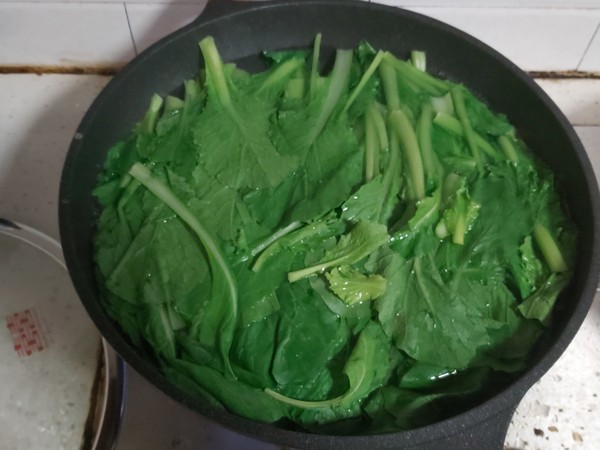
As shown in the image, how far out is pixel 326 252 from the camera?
71 centimetres

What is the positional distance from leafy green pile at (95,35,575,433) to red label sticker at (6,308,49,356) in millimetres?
259

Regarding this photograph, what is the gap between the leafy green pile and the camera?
26.7 inches

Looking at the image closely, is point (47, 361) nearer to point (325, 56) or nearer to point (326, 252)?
point (326, 252)

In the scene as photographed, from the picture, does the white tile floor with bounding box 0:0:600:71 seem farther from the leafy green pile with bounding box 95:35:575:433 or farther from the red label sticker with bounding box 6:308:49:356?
the red label sticker with bounding box 6:308:49:356

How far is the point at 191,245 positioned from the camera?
2.40 ft

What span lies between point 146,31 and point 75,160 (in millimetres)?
338

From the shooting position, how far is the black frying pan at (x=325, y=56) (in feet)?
2.12

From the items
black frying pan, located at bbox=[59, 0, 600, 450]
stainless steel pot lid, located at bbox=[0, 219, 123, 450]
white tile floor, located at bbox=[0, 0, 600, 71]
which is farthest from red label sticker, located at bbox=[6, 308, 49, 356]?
white tile floor, located at bbox=[0, 0, 600, 71]

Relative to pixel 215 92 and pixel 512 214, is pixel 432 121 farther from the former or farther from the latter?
pixel 215 92

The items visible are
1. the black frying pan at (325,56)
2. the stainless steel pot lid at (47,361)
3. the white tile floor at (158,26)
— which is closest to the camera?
the black frying pan at (325,56)

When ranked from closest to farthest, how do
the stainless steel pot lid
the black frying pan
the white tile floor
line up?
1. the black frying pan
2. the stainless steel pot lid
3. the white tile floor

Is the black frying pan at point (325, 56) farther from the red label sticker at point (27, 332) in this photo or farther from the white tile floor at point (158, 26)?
the red label sticker at point (27, 332)

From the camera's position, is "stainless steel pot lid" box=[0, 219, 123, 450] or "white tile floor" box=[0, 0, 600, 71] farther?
"white tile floor" box=[0, 0, 600, 71]

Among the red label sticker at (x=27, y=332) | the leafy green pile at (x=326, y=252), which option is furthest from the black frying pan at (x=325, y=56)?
A: the red label sticker at (x=27, y=332)
